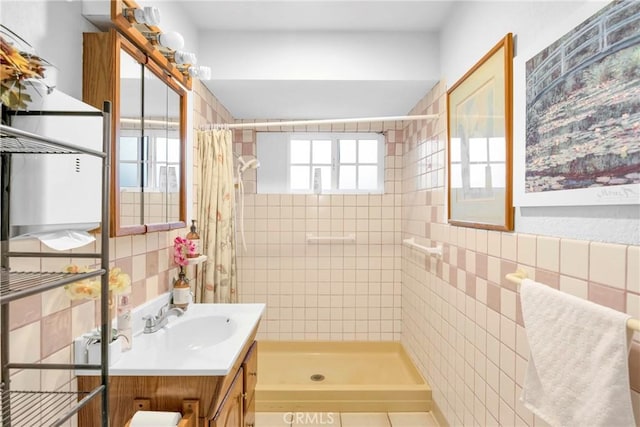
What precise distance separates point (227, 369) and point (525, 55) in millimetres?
1570

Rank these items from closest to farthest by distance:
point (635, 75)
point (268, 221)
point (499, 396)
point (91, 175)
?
1. point (635, 75)
2. point (91, 175)
3. point (499, 396)
4. point (268, 221)

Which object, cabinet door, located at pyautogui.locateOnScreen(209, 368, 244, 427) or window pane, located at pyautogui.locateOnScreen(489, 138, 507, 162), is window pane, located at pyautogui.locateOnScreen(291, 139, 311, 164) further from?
cabinet door, located at pyautogui.locateOnScreen(209, 368, 244, 427)

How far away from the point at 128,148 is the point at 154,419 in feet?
3.21

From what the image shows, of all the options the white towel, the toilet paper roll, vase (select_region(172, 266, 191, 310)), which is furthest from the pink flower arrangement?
the white towel

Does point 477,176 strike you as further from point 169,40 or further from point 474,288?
point 169,40

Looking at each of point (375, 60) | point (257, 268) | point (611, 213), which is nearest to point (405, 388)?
point (257, 268)

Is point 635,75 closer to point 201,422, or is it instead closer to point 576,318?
point 576,318

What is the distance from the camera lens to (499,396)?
1468mm

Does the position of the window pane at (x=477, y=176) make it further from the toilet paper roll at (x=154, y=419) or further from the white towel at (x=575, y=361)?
the toilet paper roll at (x=154, y=419)

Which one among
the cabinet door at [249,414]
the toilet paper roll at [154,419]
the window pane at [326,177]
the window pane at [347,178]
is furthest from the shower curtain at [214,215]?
the window pane at [347,178]

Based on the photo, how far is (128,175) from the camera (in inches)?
53.3

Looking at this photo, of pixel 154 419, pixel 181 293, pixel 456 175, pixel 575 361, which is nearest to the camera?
pixel 575 361

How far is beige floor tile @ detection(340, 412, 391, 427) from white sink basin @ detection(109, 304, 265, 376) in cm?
105

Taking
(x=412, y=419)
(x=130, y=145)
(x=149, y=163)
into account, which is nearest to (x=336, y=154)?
(x=149, y=163)
